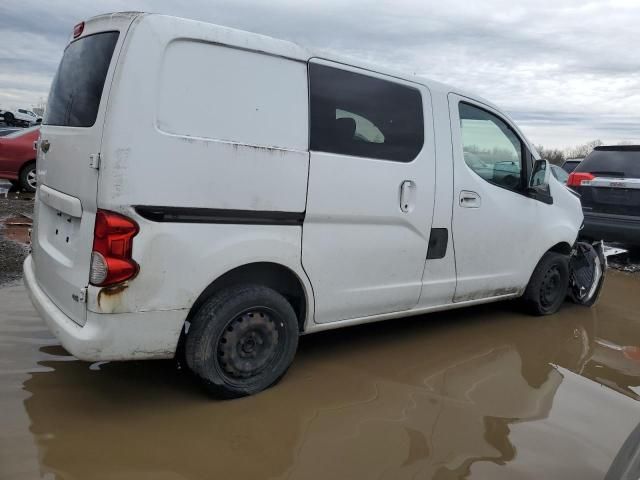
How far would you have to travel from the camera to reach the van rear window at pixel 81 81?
2.85 metres

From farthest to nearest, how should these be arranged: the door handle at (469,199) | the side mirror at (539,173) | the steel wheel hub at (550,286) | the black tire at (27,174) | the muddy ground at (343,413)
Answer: the black tire at (27,174)
the steel wheel hub at (550,286)
the side mirror at (539,173)
the door handle at (469,199)
the muddy ground at (343,413)

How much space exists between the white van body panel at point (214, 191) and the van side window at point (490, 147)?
0.33 m

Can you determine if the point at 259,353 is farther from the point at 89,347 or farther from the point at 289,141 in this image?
the point at 289,141

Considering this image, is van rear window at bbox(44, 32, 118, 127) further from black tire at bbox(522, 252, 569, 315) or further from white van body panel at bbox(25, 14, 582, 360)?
black tire at bbox(522, 252, 569, 315)

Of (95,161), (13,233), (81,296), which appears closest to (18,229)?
(13,233)

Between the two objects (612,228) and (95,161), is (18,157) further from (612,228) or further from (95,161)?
(612,228)

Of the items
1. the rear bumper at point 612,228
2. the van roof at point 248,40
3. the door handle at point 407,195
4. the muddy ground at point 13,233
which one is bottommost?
the muddy ground at point 13,233

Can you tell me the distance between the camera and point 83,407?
9.89ft

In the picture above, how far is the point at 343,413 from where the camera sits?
3.12 m

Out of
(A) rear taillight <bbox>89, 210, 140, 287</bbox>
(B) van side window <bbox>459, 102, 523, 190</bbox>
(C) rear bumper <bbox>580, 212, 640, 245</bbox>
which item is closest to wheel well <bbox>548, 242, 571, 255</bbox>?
(B) van side window <bbox>459, 102, 523, 190</bbox>

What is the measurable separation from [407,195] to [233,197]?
1.31m

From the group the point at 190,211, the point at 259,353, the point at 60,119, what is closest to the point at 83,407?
the point at 259,353

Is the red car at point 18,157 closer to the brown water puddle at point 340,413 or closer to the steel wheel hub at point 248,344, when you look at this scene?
the brown water puddle at point 340,413

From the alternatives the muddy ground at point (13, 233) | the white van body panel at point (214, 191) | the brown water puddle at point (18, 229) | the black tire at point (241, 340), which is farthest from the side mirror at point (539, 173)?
the brown water puddle at point (18, 229)
